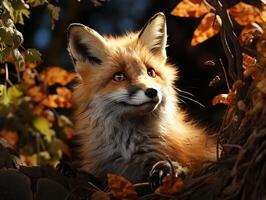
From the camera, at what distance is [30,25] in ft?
21.1

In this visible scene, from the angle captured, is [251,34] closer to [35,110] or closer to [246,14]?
[246,14]

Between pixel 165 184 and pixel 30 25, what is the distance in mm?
3921

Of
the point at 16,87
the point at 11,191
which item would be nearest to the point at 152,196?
the point at 11,191

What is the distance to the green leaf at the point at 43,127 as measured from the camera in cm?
432

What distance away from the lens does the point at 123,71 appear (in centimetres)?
368

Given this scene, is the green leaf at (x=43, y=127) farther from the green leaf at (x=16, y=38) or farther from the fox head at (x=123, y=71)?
the green leaf at (x=16, y=38)

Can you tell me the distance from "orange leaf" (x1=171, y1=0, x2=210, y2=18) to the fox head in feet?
1.29

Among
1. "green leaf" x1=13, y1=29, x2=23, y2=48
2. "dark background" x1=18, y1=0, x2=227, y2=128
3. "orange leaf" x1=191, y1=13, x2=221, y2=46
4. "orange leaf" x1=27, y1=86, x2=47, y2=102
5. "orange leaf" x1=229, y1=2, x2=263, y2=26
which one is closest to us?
"green leaf" x1=13, y1=29, x2=23, y2=48

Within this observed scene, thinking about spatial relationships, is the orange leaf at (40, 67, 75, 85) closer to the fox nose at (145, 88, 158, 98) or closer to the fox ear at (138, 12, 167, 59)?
the fox ear at (138, 12, 167, 59)

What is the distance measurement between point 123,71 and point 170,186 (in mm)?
1031

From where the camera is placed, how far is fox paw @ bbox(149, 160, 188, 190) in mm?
3094

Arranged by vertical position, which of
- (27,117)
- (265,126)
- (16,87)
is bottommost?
(27,117)

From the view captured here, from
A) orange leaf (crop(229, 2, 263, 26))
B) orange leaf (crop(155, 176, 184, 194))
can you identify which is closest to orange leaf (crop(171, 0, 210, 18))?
orange leaf (crop(229, 2, 263, 26))

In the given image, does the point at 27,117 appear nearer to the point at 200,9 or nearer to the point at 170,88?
the point at 170,88
